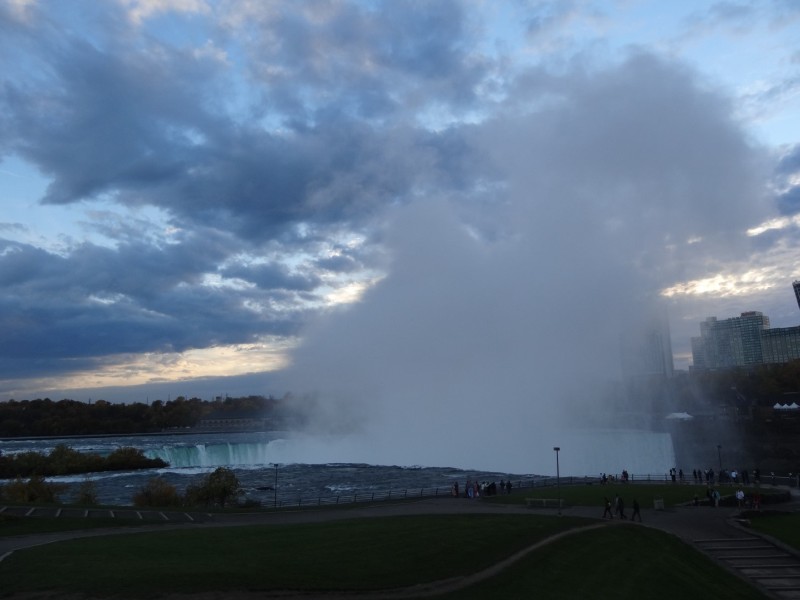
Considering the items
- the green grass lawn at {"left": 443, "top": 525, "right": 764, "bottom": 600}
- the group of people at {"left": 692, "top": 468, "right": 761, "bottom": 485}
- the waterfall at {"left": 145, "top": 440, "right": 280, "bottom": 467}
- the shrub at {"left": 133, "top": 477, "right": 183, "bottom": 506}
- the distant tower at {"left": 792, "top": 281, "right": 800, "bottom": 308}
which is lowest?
the green grass lawn at {"left": 443, "top": 525, "right": 764, "bottom": 600}

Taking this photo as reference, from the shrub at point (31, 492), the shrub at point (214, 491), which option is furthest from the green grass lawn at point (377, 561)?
the shrub at point (31, 492)

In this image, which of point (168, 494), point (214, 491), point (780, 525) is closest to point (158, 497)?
point (168, 494)

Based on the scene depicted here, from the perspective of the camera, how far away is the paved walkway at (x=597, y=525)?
2358 cm

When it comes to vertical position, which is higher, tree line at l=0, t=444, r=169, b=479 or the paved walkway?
tree line at l=0, t=444, r=169, b=479

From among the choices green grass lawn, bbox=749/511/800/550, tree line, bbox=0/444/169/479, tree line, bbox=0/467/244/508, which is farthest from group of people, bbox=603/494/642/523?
tree line, bbox=0/444/169/479

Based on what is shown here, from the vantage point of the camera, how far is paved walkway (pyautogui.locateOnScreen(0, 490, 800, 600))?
23.6 m

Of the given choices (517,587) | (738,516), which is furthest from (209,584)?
(738,516)

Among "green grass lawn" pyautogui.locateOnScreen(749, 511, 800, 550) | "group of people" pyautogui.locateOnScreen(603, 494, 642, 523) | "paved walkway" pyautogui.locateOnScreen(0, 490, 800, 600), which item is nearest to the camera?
"paved walkway" pyautogui.locateOnScreen(0, 490, 800, 600)

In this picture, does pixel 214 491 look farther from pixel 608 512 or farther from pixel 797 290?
pixel 797 290

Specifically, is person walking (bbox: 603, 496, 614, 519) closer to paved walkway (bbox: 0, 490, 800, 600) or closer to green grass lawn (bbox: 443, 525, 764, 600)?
paved walkway (bbox: 0, 490, 800, 600)

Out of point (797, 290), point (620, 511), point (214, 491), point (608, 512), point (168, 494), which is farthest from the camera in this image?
point (797, 290)

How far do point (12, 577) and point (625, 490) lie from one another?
3806 centimetres

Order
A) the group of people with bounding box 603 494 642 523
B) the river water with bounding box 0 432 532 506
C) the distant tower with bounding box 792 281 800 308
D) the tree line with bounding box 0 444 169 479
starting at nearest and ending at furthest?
the group of people with bounding box 603 494 642 523 < the river water with bounding box 0 432 532 506 < the tree line with bounding box 0 444 169 479 < the distant tower with bounding box 792 281 800 308

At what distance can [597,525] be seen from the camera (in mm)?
29516
